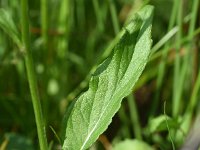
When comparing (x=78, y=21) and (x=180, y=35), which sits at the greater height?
(x=78, y=21)

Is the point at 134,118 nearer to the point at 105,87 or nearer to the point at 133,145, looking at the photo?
the point at 133,145

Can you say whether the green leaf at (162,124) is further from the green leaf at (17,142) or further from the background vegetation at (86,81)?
the green leaf at (17,142)

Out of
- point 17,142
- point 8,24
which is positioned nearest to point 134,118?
point 17,142

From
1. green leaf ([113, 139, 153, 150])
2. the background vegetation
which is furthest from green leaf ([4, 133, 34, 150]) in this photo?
green leaf ([113, 139, 153, 150])

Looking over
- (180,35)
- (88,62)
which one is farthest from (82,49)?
(180,35)

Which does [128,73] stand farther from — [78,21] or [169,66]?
[78,21]

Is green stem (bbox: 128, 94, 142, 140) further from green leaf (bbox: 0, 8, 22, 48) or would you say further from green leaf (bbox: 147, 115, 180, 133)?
green leaf (bbox: 0, 8, 22, 48)
